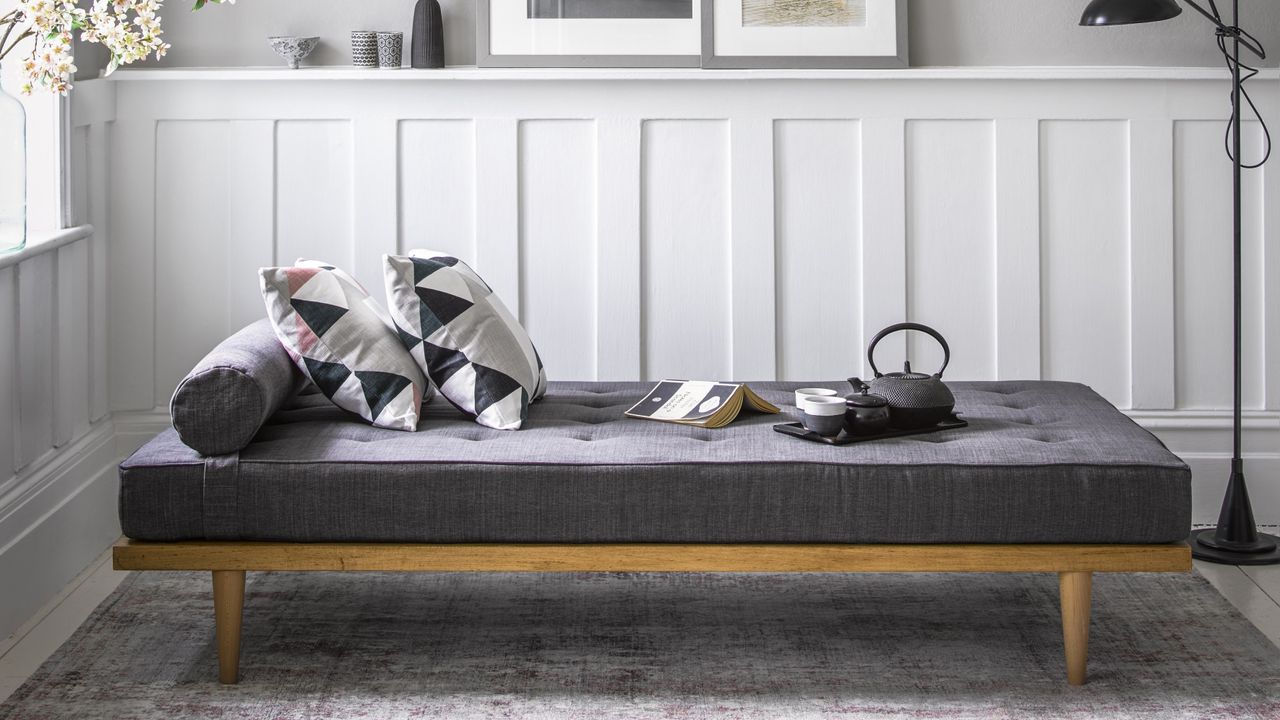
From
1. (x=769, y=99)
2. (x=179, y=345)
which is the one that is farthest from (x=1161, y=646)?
(x=179, y=345)

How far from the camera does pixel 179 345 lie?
3736mm

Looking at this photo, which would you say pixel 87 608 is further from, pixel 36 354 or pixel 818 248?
pixel 818 248

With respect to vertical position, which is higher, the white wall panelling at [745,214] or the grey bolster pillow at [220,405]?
the white wall panelling at [745,214]

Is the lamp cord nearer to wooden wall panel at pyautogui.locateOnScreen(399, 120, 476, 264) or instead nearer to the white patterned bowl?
wooden wall panel at pyautogui.locateOnScreen(399, 120, 476, 264)

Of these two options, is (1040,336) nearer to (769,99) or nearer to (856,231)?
(856,231)

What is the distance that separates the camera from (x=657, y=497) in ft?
8.24

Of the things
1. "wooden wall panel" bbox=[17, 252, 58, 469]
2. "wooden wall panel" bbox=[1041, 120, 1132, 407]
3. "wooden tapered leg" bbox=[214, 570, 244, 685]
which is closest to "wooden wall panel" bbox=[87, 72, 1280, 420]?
"wooden wall panel" bbox=[1041, 120, 1132, 407]

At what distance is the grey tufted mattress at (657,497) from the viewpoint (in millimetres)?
2496

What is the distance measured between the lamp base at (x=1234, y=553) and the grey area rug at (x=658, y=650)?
8.8 inches

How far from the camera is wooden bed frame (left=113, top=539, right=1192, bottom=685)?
2.50 metres

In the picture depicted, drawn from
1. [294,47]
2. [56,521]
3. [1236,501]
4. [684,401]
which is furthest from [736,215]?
[56,521]

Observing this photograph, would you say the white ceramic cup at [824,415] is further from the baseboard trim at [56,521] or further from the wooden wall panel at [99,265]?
the wooden wall panel at [99,265]

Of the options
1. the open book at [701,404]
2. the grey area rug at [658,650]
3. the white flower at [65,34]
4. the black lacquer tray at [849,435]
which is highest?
the white flower at [65,34]

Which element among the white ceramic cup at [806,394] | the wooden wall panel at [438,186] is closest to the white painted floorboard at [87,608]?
the white ceramic cup at [806,394]
